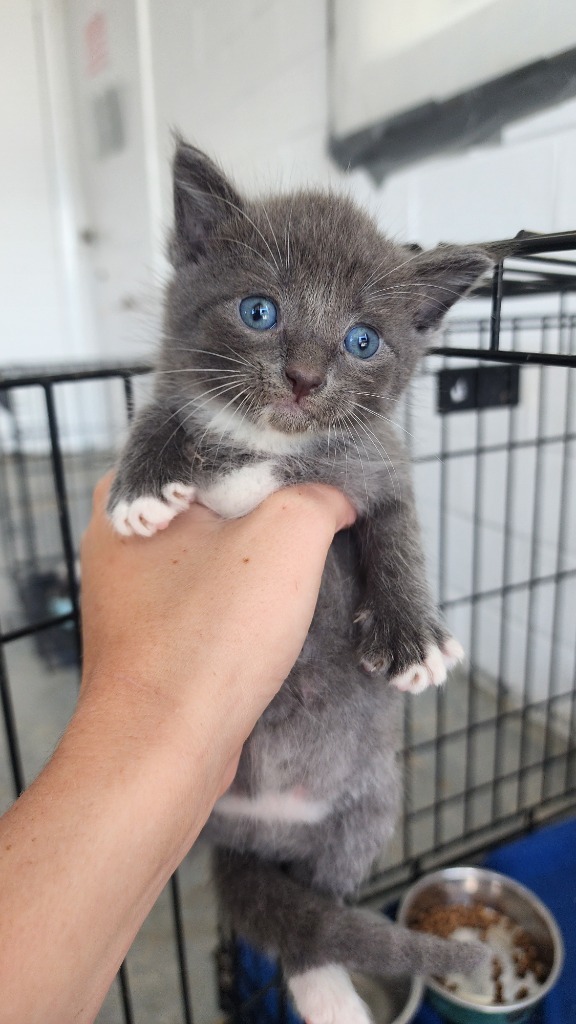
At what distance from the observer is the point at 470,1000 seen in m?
1.28

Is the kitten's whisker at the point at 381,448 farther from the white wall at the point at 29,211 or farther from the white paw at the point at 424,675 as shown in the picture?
the white wall at the point at 29,211

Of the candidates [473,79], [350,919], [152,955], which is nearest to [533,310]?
[473,79]

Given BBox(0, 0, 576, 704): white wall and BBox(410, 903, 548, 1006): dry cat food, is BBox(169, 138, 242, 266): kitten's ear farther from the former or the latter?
BBox(410, 903, 548, 1006): dry cat food

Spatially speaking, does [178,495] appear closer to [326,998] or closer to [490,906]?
[326,998]

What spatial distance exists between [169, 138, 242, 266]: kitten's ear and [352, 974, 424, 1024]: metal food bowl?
1.42 meters

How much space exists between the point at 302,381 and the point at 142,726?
1.55ft

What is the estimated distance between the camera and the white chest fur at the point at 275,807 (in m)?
1.07

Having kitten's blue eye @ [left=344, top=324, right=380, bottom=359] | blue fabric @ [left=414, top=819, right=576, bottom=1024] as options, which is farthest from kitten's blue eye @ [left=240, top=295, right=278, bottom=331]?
blue fabric @ [left=414, top=819, right=576, bottom=1024]

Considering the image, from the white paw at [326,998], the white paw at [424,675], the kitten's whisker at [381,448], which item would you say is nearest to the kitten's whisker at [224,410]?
the kitten's whisker at [381,448]

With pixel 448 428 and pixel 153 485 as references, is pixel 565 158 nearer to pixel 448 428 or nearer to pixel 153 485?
pixel 448 428

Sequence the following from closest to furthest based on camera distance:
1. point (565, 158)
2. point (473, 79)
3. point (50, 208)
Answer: point (565, 158) → point (473, 79) → point (50, 208)

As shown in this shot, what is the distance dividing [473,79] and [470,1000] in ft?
7.21

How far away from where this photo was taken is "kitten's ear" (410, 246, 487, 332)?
97cm

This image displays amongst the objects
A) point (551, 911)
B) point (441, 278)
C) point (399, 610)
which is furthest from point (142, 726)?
point (551, 911)
